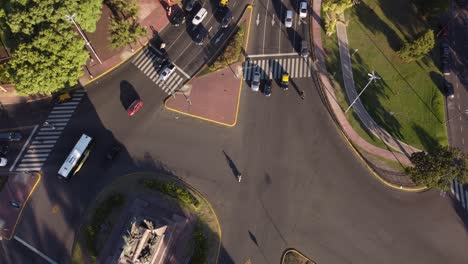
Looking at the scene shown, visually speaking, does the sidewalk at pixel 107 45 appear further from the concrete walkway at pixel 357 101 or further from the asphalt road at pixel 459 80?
the asphalt road at pixel 459 80

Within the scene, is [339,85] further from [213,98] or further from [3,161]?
[3,161]

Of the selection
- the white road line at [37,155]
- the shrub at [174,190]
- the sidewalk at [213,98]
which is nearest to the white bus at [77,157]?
the white road line at [37,155]

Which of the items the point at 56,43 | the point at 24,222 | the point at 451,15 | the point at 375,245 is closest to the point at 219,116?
the point at 56,43

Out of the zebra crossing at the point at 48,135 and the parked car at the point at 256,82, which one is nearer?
the zebra crossing at the point at 48,135

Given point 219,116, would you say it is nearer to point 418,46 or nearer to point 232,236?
point 232,236

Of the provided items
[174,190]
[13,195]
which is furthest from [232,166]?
[13,195]

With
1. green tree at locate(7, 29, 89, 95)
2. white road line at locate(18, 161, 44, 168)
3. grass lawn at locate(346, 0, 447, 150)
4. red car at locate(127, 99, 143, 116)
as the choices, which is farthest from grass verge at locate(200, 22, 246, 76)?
white road line at locate(18, 161, 44, 168)

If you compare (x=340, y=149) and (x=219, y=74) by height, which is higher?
(x=219, y=74)
